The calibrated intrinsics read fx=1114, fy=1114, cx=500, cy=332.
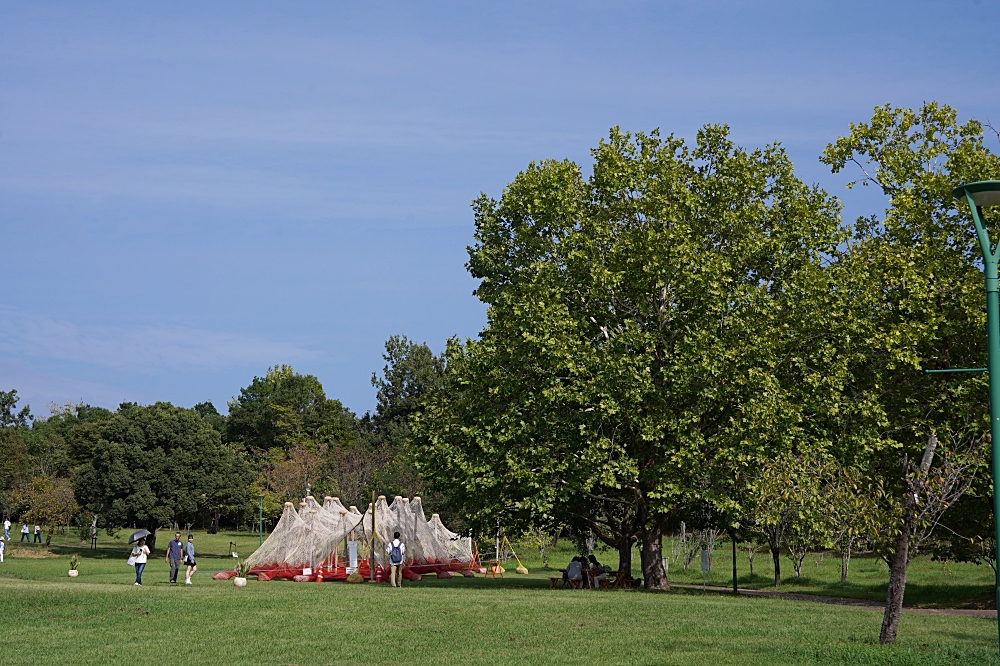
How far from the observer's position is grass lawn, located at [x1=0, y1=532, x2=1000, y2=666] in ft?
56.0

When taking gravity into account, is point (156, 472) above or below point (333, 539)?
above

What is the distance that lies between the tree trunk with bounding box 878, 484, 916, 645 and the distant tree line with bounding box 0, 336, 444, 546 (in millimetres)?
30762

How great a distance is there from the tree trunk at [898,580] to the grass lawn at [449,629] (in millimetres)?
365

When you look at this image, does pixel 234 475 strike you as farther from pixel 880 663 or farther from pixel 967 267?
pixel 880 663

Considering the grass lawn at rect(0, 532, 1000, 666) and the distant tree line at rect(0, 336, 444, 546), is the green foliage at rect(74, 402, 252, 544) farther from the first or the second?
the grass lawn at rect(0, 532, 1000, 666)

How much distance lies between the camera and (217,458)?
236ft

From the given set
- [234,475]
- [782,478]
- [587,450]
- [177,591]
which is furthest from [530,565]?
[782,478]

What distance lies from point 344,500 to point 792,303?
52.5 meters

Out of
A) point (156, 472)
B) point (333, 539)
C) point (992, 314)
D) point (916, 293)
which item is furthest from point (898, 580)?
point (156, 472)

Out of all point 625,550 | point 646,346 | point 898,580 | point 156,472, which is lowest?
point 625,550

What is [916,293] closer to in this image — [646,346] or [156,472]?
[646,346]

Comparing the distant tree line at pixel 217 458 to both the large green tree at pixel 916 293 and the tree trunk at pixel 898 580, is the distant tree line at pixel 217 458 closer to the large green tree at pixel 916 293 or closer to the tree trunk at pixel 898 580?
the large green tree at pixel 916 293

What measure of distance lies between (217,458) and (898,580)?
196ft

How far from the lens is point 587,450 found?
3362 centimetres
